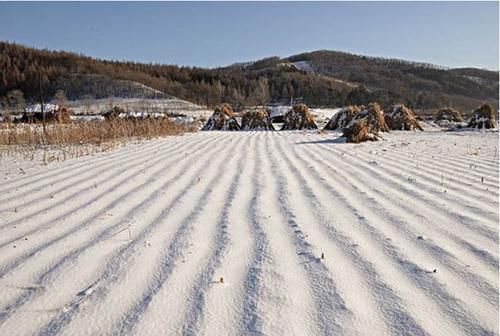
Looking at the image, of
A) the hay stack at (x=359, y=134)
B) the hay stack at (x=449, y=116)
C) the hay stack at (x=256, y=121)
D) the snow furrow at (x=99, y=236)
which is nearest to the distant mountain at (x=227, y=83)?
the hay stack at (x=449, y=116)

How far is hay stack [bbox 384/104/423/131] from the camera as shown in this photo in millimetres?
13516

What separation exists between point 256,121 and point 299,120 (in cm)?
155

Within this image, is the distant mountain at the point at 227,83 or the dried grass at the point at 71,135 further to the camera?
the distant mountain at the point at 227,83

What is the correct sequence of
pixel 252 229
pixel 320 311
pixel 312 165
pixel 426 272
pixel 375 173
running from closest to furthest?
pixel 320 311, pixel 426 272, pixel 252 229, pixel 375 173, pixel 312 165

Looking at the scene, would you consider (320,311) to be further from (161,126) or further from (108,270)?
(161,126)

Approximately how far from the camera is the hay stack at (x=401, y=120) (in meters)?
13.5

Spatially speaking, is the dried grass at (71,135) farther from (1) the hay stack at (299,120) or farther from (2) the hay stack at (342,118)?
(1) the hay stack at (299,120)

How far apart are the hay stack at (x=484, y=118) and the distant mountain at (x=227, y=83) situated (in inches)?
1379

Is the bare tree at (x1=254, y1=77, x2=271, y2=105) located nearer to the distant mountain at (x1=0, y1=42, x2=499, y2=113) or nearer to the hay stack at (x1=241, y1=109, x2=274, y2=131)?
the distant mountain at (x1=0, y1=42, x2=499, y2=113)

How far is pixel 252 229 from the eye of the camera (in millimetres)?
2271

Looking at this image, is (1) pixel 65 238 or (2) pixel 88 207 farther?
(2) pixel 88 207

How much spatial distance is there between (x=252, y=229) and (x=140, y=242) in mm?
608

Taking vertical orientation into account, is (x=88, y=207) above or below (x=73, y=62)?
below

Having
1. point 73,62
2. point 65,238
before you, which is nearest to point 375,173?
point 65,238
